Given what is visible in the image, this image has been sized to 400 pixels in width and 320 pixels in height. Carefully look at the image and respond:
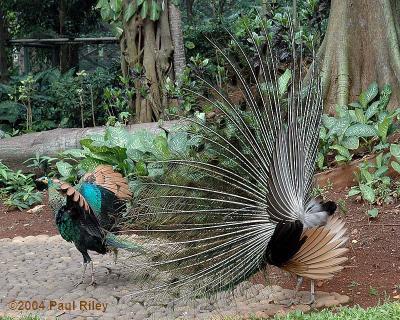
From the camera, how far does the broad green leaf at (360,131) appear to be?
749 centimetres

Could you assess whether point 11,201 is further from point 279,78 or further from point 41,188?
point 279,78

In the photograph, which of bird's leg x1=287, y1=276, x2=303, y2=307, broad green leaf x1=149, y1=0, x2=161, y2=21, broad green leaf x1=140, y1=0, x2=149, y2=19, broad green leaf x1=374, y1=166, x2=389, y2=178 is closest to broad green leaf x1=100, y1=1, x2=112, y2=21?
broad green leaf x1=140, y1=0, x2=149, y2=19

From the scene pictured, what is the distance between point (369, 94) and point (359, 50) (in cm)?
60

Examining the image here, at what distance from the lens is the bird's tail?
5.07 meters

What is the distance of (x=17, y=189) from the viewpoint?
9.45 m

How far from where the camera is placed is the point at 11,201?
9055 mm

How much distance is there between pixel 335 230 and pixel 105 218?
1.87 metres

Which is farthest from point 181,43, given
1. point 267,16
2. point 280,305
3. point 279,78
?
point 280,305

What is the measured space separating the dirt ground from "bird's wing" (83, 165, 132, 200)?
4.10 ft

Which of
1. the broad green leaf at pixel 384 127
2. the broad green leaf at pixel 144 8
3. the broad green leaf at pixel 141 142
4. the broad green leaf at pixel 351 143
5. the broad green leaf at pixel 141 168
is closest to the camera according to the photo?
the broad green leaf at pixel 384 127

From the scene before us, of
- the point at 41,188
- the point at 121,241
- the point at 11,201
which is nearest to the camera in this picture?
the point at 121,241

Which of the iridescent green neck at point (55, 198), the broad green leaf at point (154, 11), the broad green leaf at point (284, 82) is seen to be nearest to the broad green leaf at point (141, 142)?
the broad green leaf at point (154, 11)

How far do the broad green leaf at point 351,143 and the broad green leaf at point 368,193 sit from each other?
0.78 m

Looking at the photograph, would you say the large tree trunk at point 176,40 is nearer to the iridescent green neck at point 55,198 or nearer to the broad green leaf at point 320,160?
the broad green leaf at point 320,160
